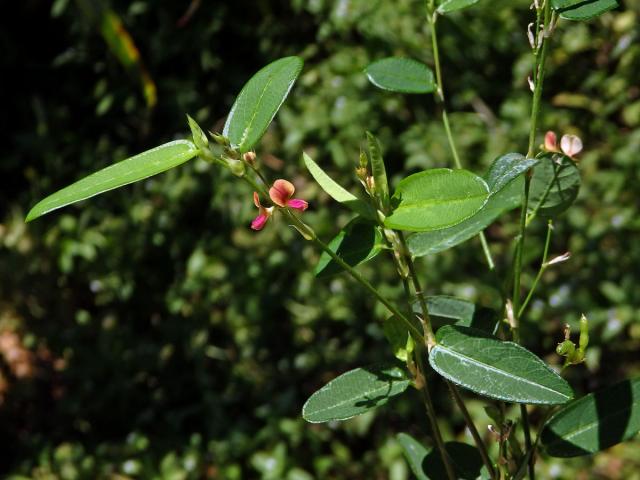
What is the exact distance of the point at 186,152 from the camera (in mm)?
502

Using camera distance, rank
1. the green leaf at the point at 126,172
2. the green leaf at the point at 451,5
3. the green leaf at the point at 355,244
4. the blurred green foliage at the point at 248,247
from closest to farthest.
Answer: the green leaf at the point at 126,172
the green leaf at the point at 355,244
the green leaf at the point at 451,5
the blurred green foliage at the point at 248,247

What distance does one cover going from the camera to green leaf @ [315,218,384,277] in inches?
23.4

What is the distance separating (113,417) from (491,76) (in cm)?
163

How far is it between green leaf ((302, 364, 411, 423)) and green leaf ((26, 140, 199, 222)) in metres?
0.23

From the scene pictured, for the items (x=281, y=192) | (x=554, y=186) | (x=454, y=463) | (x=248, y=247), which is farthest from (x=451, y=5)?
(x=248, y=247)

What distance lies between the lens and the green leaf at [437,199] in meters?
0.52

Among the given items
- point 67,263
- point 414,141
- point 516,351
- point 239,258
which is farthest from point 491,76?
point 516,351

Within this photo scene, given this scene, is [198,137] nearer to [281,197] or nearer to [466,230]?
[281,197]

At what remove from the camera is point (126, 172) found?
0.50 m

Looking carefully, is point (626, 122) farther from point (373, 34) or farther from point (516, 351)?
point (516, 351)

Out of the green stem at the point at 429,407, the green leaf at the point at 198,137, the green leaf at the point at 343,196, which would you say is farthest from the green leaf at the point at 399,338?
the green leaf at the point at 198,137

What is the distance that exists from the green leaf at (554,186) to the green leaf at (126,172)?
31 centimetres

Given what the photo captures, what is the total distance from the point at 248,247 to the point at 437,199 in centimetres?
190

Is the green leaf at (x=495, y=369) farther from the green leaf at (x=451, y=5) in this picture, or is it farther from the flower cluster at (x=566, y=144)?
the green leaf at (x=451, y=5)
